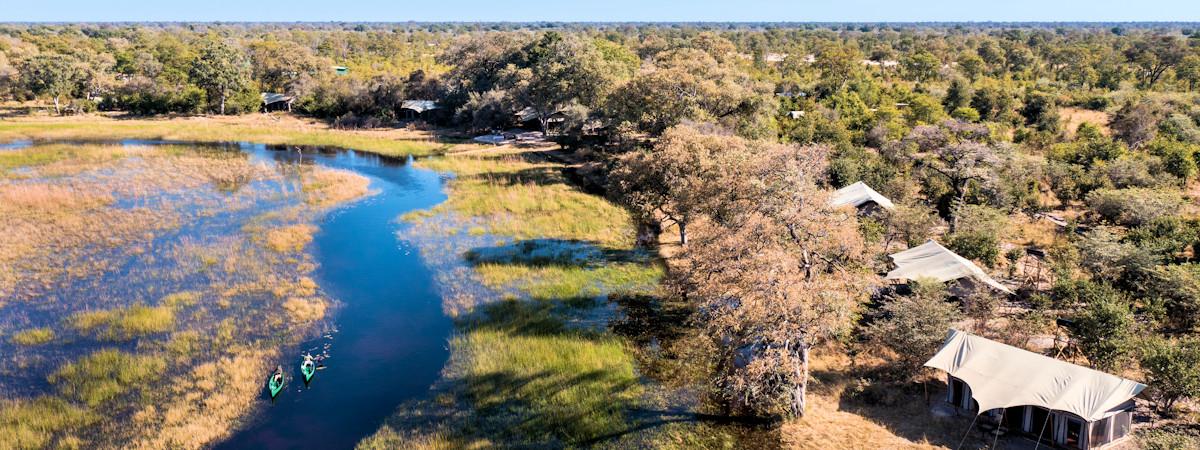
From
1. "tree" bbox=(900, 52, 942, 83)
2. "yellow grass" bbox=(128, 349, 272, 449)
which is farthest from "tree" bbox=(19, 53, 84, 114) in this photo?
"tree" bbox=(900, 52, 942, 83)

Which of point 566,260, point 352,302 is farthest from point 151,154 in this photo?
point 566,260

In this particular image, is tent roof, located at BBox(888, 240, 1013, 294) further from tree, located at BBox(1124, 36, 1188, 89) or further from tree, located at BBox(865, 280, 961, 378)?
tree, located at BBox(1124, 36, 1188, 89)

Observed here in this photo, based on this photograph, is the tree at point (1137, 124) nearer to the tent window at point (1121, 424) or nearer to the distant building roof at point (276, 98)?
the tent window at point (1121, 424)

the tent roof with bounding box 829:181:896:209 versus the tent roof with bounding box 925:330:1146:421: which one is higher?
the tent roof with bounding box 829:181:896:209

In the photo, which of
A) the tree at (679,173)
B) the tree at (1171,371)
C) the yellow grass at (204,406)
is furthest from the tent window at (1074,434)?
Result: the yellow grass at (204,406)

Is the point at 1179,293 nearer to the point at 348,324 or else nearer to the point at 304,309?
the point at 348,324

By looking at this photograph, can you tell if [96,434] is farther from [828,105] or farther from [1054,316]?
[828,105]
